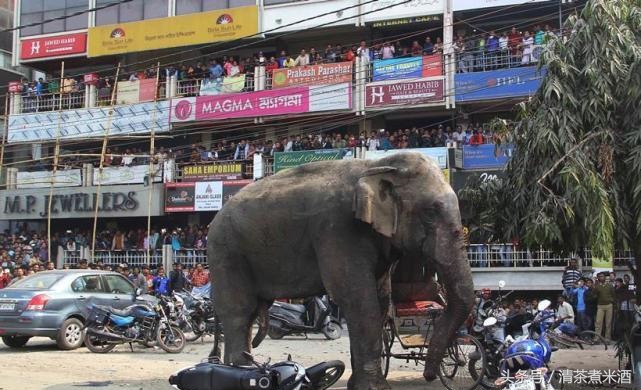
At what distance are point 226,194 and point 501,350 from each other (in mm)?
16526

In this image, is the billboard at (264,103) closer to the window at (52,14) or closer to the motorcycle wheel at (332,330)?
the window at (52,14)

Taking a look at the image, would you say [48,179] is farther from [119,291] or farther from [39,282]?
[39,282]

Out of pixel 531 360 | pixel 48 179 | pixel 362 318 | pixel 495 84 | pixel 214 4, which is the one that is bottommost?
pixel 531 360

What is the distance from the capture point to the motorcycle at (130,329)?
1305 centimetres

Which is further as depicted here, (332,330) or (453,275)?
(332,330)

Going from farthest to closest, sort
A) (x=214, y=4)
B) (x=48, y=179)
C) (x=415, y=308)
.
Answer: (x=214, y=4)
(x=48, y=179)
(x=415, y=308)

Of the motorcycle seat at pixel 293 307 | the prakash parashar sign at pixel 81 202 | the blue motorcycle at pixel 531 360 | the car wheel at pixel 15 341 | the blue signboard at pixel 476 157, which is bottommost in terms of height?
the car wheel at pixel 15 341

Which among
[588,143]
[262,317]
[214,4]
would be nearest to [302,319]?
[262,317]

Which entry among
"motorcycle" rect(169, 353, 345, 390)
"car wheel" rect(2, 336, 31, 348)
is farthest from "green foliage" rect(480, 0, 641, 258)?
"car wheel" rect(2, 336, 31, 348)

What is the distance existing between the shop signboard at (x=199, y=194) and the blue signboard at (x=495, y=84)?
7.57 m

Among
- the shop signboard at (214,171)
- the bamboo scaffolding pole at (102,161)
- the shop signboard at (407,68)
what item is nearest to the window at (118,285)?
the bamboo scaffolding pole at (102,161)

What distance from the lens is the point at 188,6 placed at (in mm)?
28172

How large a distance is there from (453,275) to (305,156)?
17696 millimetres

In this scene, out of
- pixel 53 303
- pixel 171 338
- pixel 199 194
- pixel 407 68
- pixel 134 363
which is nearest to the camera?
pixel 134 363
